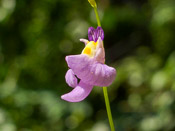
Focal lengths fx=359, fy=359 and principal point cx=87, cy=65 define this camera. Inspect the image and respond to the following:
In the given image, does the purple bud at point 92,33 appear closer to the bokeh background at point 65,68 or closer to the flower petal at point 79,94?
the flower petal at point 79,94

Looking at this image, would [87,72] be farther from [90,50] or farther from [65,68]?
[65,68]

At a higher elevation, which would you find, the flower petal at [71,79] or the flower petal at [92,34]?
the flower petal at [92,34]

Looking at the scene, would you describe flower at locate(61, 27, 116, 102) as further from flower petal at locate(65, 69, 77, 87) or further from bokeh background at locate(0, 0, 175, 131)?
bokeh background at locate(0, 0, 175, 131)

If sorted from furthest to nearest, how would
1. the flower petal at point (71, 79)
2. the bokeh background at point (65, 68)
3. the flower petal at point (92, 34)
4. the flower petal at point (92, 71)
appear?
the bokeh background at point (65, 68) < the flower petal at point (92, 34) < the flower petal at point (71, 79) < the flower petal at point (92, 71)

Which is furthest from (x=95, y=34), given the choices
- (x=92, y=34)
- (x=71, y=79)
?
(x=71, y=79)

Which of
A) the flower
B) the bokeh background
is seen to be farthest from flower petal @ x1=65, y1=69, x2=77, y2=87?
the bokeh background

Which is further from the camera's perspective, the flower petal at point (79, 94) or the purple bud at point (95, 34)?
the purple bud at point (95, 34)

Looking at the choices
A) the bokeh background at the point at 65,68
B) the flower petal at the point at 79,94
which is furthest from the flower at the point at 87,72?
the bokeh background at the point at 65,68

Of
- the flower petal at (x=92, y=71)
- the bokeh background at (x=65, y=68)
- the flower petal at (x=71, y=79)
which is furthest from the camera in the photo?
the bokeh background at (x=65, y=68)
